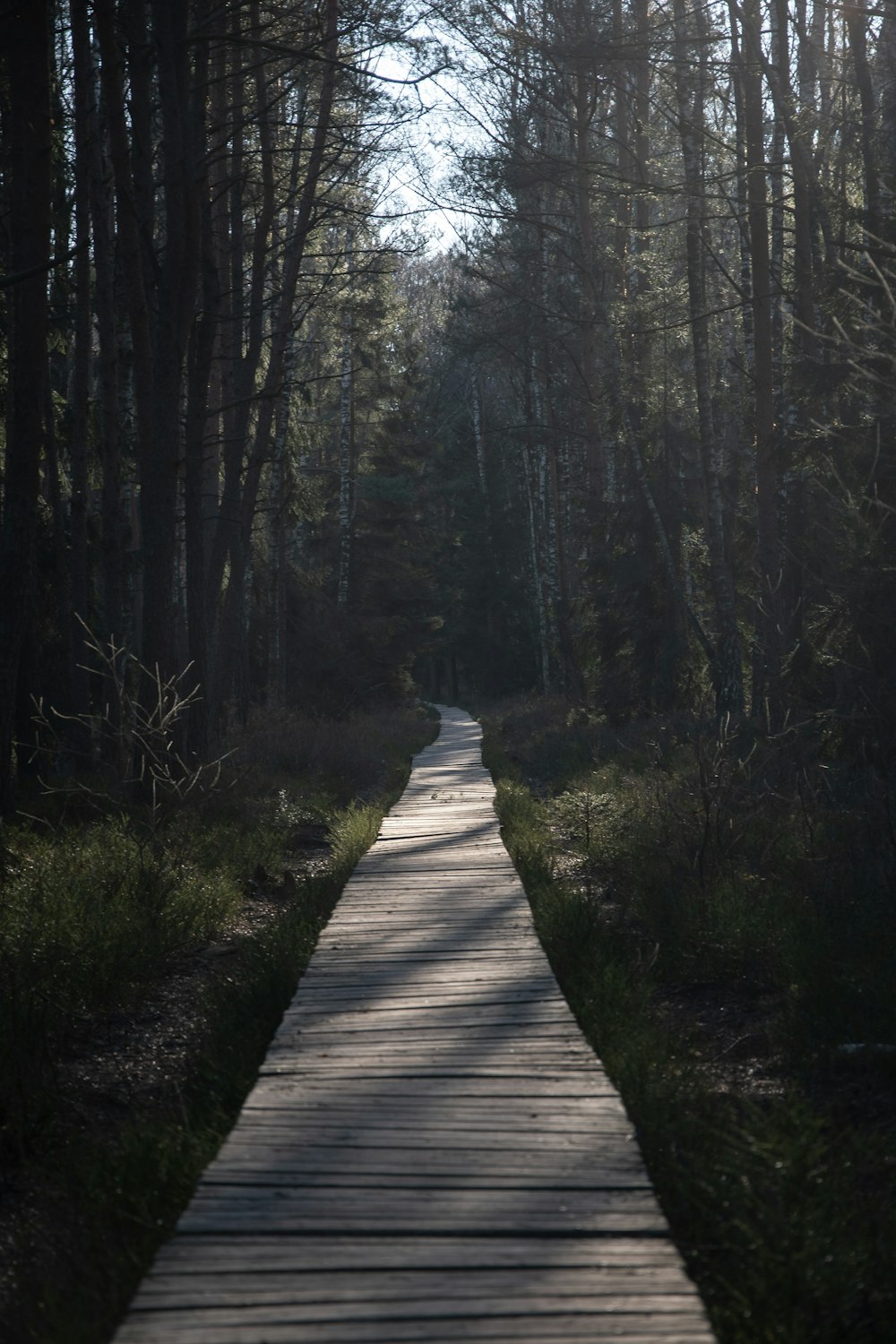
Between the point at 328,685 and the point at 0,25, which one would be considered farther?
the point at 328,685

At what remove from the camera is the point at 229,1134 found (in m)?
3.88

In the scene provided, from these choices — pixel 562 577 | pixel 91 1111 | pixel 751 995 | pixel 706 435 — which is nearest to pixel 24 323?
pixel 91 1111

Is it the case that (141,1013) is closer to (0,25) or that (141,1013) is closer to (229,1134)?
(229,1134)

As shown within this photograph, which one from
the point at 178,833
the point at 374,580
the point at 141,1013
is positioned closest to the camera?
the point at 141,1013

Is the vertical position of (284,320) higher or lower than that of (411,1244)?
higher

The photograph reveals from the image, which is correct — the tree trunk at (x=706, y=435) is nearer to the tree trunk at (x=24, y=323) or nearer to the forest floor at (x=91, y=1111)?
the tree trunk at (x=24, y=323)

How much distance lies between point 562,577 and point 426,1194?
24649 mm

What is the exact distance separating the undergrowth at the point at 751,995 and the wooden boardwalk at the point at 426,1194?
0.22 metres

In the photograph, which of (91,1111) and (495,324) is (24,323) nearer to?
(91,1111)

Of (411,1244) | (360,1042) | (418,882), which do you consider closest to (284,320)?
(418,882)

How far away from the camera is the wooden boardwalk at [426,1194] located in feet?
8.89

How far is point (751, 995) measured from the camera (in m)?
6.41

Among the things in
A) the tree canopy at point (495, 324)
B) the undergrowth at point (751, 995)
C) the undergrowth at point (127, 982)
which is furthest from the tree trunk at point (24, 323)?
the undergrowth at point (751, 995)

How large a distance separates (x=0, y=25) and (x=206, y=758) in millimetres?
7848
